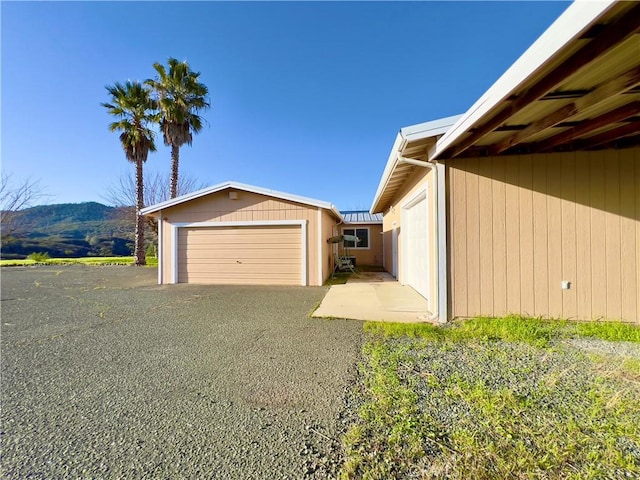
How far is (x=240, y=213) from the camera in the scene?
8414mm

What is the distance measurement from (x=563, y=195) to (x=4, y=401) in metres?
6.99

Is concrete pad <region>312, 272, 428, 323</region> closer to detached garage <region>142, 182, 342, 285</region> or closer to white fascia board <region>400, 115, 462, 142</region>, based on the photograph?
detached garage <region>142, 182, 342, 285</region>

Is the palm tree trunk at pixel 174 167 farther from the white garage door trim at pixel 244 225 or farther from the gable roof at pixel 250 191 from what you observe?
the white garage door trim at pixel 244 225

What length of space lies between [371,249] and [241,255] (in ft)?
26.5

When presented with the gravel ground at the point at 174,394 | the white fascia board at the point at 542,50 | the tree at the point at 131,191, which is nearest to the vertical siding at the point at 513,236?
the white fascia board at the point at 542,50

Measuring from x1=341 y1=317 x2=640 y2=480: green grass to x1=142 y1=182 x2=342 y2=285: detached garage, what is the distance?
514 centimetres

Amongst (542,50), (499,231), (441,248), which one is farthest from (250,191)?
(542,50)

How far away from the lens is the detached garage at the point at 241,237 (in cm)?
814

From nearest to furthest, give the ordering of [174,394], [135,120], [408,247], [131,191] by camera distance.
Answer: [174,394] < [408,247] < [135,120] < [131,191]

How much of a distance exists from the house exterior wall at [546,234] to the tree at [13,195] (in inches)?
1063

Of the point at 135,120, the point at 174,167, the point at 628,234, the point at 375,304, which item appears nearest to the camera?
the point at 628,234

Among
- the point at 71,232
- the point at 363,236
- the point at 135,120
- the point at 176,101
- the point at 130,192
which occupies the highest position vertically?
the point at 176,101

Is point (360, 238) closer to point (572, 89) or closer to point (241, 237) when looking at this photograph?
point (241, 237)

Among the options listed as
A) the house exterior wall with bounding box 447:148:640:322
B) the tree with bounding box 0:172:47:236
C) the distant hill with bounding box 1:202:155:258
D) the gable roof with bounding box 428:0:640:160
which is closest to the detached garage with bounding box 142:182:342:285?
the house exterior wall with bounding box 447:148:640:322
